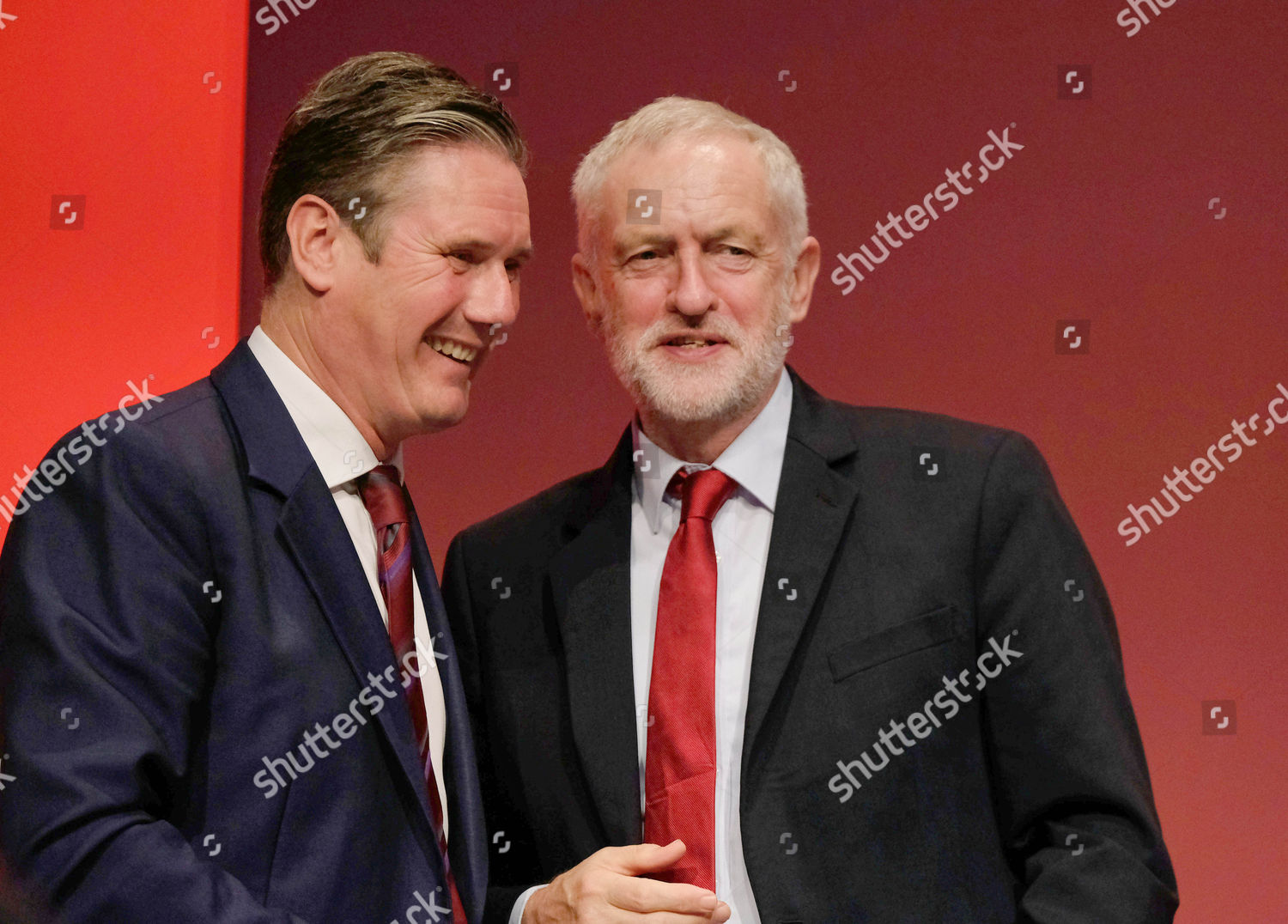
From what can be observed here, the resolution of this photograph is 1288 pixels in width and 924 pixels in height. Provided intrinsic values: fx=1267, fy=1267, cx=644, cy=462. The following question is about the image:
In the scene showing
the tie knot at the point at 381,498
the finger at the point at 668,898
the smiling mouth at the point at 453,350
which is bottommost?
the finger at the point at 668,898

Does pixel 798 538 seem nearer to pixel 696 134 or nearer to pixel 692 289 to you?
pixel 692 289

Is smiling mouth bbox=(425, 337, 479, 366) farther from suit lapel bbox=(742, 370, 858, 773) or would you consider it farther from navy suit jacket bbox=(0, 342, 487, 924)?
suit lapel bbox=(742, 370, 858, 773)

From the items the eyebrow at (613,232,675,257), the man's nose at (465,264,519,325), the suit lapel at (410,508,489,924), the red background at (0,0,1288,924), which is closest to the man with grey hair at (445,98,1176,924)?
the eyebrow at (613,232,675,257)

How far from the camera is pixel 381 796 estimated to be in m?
1.49

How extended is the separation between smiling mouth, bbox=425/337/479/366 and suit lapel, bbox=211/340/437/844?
24 cm

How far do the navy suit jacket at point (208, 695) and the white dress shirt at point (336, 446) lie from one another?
4 cm

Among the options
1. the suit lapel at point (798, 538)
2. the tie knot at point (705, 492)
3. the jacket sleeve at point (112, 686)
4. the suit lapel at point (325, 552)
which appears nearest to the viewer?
the jacket sleeve at point (112, 686)

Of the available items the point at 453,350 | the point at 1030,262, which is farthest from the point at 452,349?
the point at 1030,262

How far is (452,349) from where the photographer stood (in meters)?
1.72

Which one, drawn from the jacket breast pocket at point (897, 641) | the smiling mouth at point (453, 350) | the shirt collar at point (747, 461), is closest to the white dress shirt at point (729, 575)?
the shirt collar at point (747, 461)

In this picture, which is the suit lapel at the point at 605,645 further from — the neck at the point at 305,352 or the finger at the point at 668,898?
the neck at the point at 305,352

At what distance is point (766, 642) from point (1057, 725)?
40cm

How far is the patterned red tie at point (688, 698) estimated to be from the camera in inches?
66.1

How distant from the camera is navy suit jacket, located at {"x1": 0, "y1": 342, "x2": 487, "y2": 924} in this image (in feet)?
4.21
